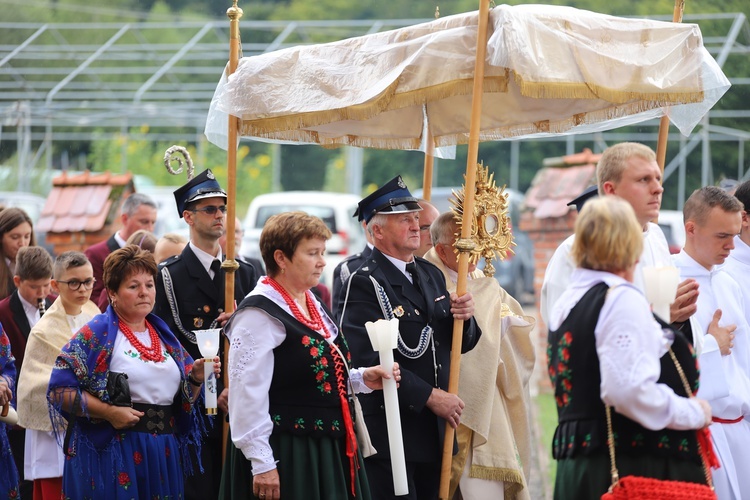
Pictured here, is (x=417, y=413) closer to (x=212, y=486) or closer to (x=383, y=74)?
(x=212, y=486)

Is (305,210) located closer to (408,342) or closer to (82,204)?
(82,204)

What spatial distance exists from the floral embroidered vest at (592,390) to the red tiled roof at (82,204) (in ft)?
26.8

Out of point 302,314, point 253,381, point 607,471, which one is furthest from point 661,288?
point 253,381

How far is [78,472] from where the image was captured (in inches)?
189

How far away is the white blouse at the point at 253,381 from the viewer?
444 cm

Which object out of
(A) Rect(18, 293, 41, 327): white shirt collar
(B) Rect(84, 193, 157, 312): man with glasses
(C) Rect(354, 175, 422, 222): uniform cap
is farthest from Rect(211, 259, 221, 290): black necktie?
(B) Rect(84, 193, 157, 312): man with glasses

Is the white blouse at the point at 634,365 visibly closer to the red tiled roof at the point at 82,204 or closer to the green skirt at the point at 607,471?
the green skirt at the point at 607,471

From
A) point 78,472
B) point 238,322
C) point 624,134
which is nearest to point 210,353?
point 238,322

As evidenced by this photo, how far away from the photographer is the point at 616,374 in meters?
3.44

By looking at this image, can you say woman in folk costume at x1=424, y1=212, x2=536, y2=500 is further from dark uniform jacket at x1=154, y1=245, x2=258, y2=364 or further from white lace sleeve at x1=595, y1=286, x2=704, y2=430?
white lace sleeve at x1=595, y1=286, x2=704, y2=430

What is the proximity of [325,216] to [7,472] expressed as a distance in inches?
520

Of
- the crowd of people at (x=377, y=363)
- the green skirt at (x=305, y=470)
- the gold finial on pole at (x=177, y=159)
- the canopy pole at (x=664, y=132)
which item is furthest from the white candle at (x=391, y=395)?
the gold finial on pole at (x=177, y=159)

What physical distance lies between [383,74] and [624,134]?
14.7 meters

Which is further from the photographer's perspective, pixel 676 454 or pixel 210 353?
pixel 210 353
